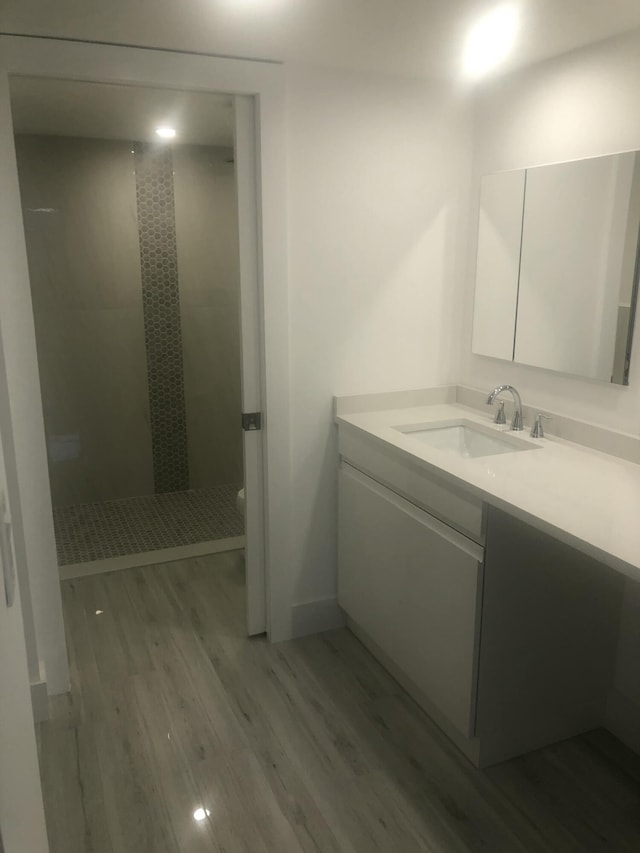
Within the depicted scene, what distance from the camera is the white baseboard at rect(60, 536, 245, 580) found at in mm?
3400

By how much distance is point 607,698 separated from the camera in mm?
2207

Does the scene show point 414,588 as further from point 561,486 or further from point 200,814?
point 200,814

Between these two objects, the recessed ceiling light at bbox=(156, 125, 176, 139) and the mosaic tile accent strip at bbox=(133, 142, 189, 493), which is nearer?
the recessed ceiling light at bbox=(156, 125, 176, 139)

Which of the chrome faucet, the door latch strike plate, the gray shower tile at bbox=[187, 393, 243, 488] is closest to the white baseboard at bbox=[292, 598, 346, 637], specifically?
the door latch strike plate

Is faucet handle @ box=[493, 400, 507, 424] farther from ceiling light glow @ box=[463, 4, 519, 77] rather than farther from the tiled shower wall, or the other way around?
the tiled shower wall

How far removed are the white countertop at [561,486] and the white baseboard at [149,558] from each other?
1.49 m

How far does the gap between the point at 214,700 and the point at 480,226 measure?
6.68 ft

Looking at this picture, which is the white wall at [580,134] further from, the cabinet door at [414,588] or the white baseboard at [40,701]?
the white baseboard at [40,701]

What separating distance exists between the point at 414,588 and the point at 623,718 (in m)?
0.78

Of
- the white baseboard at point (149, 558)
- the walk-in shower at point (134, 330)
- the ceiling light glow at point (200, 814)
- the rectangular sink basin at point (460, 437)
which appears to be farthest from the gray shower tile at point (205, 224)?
the ceiling light glow at point (200, 814)

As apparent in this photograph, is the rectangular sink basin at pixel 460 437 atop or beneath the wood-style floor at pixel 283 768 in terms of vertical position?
atop

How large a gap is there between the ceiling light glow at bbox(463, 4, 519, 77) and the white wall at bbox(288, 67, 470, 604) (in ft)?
0.87

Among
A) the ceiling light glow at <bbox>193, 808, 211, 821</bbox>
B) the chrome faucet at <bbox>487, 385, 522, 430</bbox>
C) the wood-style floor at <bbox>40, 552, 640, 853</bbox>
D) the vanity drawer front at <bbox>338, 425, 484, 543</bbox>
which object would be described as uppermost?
the chrome faucet at <bbox>487, 385, 522, 430</bbox>

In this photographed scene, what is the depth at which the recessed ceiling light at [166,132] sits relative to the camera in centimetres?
353
